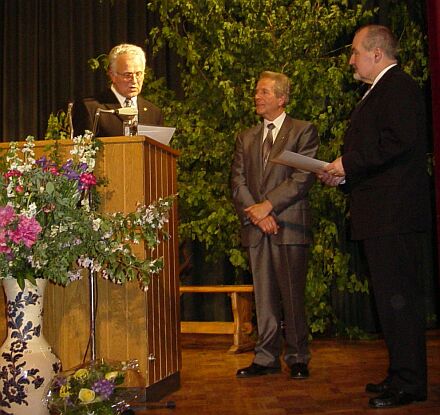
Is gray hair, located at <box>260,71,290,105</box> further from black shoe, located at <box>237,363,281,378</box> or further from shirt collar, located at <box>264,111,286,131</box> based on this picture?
black shoe, located at <box>237,363,281,378</box>

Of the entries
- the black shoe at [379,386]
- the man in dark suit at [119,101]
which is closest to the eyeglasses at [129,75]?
the man in dark suit at [119,101]

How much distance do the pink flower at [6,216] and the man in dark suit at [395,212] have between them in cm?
138

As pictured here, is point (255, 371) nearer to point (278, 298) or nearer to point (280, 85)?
point (278, 298)

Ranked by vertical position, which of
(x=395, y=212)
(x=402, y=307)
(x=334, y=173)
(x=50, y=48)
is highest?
(x=50, y=48)

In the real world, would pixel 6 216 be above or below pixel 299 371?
above

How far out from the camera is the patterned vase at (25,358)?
2.41 metres

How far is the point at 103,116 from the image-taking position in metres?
3.71

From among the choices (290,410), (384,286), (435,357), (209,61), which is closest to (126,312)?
(290,410)

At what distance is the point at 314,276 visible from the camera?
5.24 m

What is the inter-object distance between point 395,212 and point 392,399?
0.70 metres

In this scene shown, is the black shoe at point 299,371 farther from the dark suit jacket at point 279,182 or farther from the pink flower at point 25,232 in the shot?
the pink flower at point 25,232

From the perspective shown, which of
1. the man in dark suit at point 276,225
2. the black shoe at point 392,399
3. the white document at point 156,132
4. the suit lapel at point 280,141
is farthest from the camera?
the suit lapel at point 280,141

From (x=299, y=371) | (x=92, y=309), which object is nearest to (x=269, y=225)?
(x=299, y=371)

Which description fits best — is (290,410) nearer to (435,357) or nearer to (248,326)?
(435,357)
